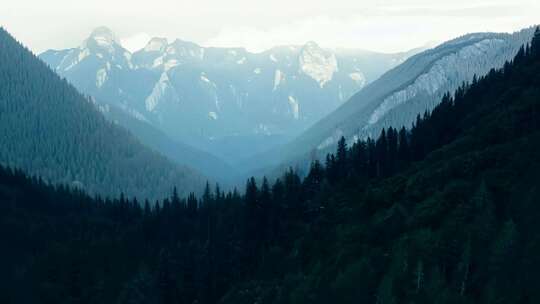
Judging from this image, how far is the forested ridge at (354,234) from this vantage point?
2237 inches

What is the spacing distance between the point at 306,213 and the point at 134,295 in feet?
100

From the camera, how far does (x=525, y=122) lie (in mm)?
81750

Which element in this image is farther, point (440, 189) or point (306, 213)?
point (306, 213)

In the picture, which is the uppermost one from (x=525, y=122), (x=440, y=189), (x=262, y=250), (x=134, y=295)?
(x=525, y=122)

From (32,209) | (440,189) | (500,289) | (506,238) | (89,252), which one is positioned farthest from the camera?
(32,209)

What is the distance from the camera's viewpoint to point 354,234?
75000 mm

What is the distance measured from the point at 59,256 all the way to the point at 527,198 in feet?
279

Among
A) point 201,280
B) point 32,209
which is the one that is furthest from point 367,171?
point 32,209

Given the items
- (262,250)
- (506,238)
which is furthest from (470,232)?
(262,250)

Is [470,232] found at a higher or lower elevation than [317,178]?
lower

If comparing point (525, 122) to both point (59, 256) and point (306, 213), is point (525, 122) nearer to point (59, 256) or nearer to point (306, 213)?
point (306, 213)

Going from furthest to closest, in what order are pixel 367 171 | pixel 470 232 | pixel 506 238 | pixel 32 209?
pixel 32 209
pixel 367 171
pixel 470 232
pixel 506 238

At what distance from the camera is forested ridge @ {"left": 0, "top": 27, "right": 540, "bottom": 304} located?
186ft

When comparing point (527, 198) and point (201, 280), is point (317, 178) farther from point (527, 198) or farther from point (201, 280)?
point (527, 198)
